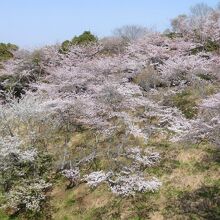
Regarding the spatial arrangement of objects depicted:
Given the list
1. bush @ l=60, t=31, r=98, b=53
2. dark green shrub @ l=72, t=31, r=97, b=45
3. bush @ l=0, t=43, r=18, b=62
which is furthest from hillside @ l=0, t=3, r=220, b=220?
bush @ l=0, t=43, r=18, b=62

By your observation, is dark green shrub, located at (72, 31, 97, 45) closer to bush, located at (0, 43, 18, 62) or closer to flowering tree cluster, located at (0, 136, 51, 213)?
bush, located at (0, 43, 18, 62)

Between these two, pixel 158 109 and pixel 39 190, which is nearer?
pixel 39 190

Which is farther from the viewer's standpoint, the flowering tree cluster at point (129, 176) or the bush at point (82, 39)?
the bush at point (82, 39)

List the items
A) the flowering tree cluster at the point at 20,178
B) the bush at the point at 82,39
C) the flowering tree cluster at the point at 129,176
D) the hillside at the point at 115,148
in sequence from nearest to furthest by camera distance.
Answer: the hillside at the point at 115,148
the flowering tree cluster at the point at 129,176
the flowering tree cluster at the point at 20,178
the bush at the point at 82,39

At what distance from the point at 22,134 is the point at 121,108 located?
8116 mm

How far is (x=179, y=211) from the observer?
2552cm

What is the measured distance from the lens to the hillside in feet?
87.9

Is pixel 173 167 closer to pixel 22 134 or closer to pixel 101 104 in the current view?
pixel 101 104

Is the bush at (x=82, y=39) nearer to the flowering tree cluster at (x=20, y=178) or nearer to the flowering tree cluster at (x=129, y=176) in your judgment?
the flowering tree cluster at (x=20, y=178)

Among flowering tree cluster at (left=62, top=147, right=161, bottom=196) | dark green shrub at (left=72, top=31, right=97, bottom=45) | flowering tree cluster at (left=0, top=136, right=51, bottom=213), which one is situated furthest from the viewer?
dark green shrub at (left=72, top=31, right=97, bottom=45)

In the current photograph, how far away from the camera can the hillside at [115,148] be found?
26.8 metres

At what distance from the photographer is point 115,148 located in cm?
3212

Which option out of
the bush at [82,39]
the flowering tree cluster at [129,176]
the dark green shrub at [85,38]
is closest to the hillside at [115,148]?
the flowering tree cluster at [129,176]

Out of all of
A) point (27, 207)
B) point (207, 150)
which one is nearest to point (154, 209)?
point (207, 150)
